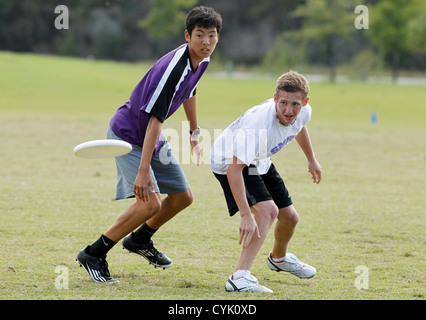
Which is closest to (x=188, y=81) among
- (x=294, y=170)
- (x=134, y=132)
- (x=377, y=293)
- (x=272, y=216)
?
(x=134, y=132)

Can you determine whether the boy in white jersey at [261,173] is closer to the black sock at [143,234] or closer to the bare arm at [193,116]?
the bare arm at [193,116]

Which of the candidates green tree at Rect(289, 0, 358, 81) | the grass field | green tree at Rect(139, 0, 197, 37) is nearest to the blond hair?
the grass field

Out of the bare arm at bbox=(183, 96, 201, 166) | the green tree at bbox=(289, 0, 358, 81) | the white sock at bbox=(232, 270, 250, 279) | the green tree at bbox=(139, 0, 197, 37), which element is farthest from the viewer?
the green tree at bbox=(139, 0, 197, 37)

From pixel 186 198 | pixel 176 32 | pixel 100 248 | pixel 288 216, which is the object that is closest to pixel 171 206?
pixel 186 198

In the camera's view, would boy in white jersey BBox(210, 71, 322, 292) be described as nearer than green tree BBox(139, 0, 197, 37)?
Yes

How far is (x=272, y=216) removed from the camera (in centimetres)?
464

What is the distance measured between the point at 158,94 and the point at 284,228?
4.76 feet

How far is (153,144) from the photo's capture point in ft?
15.0

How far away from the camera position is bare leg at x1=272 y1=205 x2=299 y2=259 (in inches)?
198

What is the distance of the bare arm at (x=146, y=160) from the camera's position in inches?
178

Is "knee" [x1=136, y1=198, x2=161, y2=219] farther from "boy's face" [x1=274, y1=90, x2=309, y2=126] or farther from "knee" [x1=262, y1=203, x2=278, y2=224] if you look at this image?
"boy's face" [x1=274, y1=90, x2=309, y2=126]

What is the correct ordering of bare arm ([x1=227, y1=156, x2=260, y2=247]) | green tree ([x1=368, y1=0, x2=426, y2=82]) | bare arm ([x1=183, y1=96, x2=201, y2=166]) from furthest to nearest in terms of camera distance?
green tree ([x1=368, y1=0, x2=426, y2=82]) < bare arm ([x1=183, y1=96, x2=201, y2=166]) < bare arm ([x1=227, y1=156, x2=260, y2=247])

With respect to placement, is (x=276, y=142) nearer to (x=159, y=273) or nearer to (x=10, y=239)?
(x=159, y=273)

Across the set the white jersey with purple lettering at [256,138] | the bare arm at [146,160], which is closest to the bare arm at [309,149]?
the white jersey with purple lettering at [256,138]
